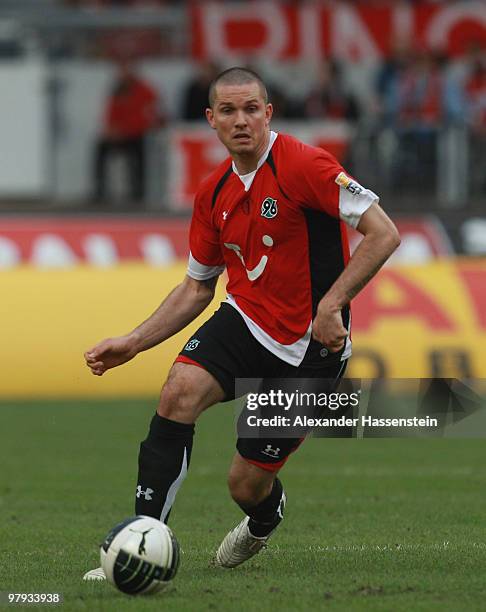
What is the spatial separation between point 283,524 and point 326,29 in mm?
13741

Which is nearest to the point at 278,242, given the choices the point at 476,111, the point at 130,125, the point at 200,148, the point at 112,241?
the point at 112,241

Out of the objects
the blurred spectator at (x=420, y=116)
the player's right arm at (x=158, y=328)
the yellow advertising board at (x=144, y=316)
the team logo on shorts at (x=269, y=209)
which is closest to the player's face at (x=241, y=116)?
the team logo on shorts at (x=269, y=209)

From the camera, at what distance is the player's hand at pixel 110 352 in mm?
7176

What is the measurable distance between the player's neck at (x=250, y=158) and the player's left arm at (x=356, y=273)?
0.68m

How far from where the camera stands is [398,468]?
11.7m

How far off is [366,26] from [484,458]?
10935mm

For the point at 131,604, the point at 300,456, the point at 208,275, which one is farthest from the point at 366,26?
the point at 131,604

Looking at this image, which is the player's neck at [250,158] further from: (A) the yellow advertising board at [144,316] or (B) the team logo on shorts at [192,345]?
(A) the yellow advertising board at [144,316]

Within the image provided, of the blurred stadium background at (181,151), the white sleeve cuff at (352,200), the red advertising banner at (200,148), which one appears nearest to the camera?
the white sleeve cuff at (352,200)

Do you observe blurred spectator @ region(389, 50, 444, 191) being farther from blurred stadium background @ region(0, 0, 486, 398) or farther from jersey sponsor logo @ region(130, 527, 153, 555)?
jersey sponsor logo @ region(130, 527, 153, 555)

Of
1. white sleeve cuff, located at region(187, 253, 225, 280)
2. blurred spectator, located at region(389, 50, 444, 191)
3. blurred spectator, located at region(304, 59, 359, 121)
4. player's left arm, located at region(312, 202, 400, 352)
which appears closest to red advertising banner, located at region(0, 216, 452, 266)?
blurred spectator, located at region(389, 50, 444, 191)

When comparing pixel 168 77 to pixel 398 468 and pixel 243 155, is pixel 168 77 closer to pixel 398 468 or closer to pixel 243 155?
pixel 398 468

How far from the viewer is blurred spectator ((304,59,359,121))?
20484 mm

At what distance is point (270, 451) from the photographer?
717cm
